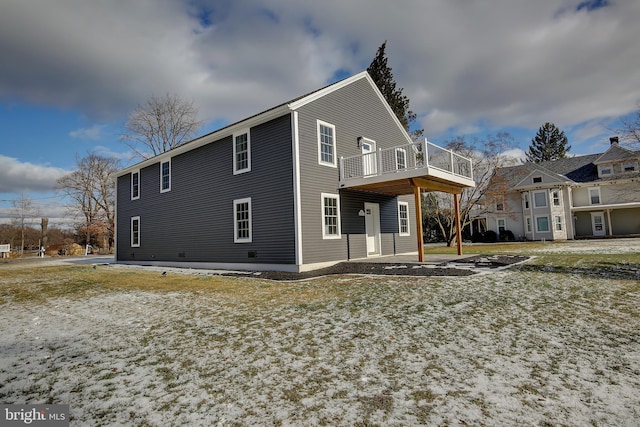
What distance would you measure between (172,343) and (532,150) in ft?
206

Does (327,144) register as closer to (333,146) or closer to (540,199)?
(333,146)

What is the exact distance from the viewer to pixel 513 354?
130 inches

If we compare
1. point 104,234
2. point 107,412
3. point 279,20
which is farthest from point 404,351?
point 104,234

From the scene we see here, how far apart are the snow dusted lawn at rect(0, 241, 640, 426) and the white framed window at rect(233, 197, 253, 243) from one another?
5896mm

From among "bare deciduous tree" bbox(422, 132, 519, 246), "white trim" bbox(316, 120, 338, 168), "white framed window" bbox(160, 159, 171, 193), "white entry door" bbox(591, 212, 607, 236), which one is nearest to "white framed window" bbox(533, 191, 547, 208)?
"bare deciduous tree" bbox(422, 132, 519, 246)

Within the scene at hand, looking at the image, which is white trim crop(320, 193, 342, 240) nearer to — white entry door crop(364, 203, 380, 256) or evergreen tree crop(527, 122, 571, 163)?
white entry door crop(364, 203, 380, 256)

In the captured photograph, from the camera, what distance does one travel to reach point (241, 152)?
1280cm

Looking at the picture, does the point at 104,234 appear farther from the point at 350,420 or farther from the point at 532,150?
the point at 532,150

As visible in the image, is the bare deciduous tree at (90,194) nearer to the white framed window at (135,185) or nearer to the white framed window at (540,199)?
the white framed window at (135,185)

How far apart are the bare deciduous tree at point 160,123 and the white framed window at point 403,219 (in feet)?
80.3

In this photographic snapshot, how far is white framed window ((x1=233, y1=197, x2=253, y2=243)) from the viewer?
12289 millimetres

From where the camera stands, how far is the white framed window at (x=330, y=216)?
1184 centimetres

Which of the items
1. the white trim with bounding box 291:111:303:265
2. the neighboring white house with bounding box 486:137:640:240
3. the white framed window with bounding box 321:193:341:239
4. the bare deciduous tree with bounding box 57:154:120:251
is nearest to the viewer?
the white trim with bounding box 291:111:303:265

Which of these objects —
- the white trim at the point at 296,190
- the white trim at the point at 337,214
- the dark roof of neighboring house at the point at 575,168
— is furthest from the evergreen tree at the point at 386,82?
the white trim at the point at 296,190
